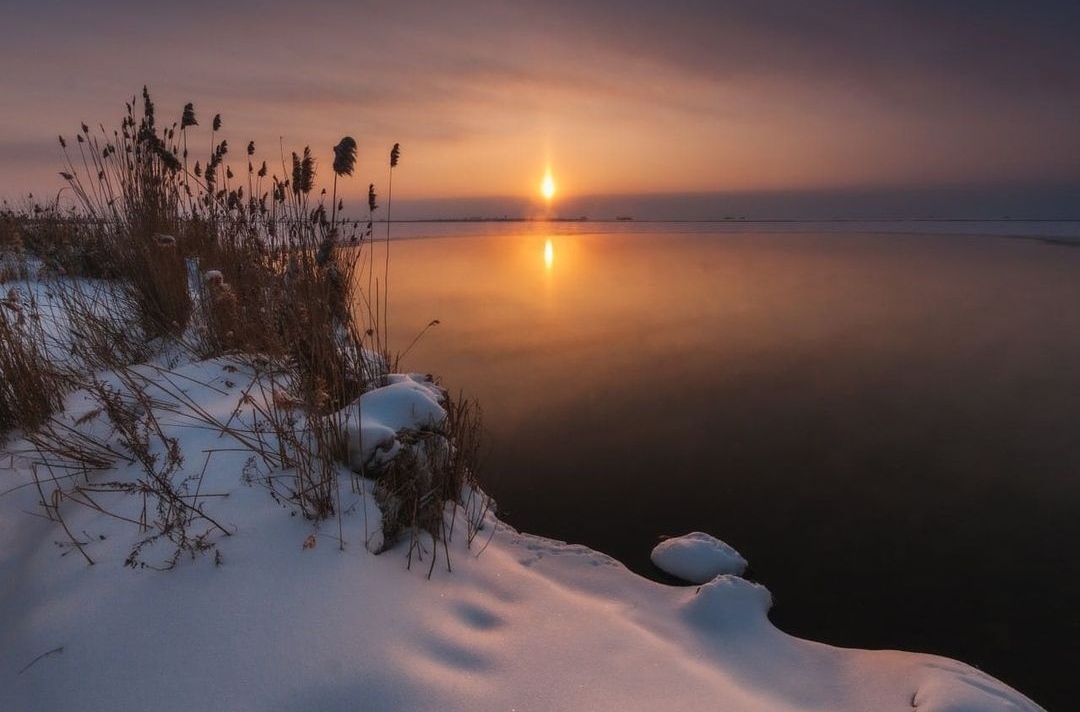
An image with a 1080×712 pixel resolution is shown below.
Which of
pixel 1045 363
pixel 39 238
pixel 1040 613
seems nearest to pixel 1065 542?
pixel 1040 613

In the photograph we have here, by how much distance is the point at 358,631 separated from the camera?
5.28ft

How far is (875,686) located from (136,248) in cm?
534

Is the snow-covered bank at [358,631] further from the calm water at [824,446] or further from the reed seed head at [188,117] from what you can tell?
the reed seed head at [188,117]

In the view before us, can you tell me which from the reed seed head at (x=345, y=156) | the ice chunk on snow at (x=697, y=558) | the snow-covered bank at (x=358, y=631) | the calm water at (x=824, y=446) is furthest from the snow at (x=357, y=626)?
the reed seed head at (x=345, y=156)

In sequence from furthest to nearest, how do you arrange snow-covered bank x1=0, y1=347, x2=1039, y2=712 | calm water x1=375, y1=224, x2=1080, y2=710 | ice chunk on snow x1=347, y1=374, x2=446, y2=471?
calm water x1=375, y1=224, x2=1080, y2=710 < ice chunk on snow x1=347, y1=374, x2=446, y2=471 < snow-covered bank x1=0, y1=347, x2=1039, y2=712

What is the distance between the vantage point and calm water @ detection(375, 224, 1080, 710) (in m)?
2.70

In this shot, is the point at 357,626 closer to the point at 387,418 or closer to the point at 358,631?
the point at 358,631

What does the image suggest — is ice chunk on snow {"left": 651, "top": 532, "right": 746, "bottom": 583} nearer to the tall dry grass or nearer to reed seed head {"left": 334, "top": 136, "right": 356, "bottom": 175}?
the tall dry grass

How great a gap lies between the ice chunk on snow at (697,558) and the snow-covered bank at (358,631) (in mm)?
207

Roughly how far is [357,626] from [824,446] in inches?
148

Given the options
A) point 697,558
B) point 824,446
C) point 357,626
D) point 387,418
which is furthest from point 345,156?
point 824,446

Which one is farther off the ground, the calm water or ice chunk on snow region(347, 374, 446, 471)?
ice chunk on snow region(347, 374, 446, 471)

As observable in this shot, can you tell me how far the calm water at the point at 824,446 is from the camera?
106 inches

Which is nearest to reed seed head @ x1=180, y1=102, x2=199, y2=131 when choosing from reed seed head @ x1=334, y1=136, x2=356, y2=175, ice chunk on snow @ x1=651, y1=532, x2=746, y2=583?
reed seed head @ x1=334, y1=136, x2=356, y2=175
